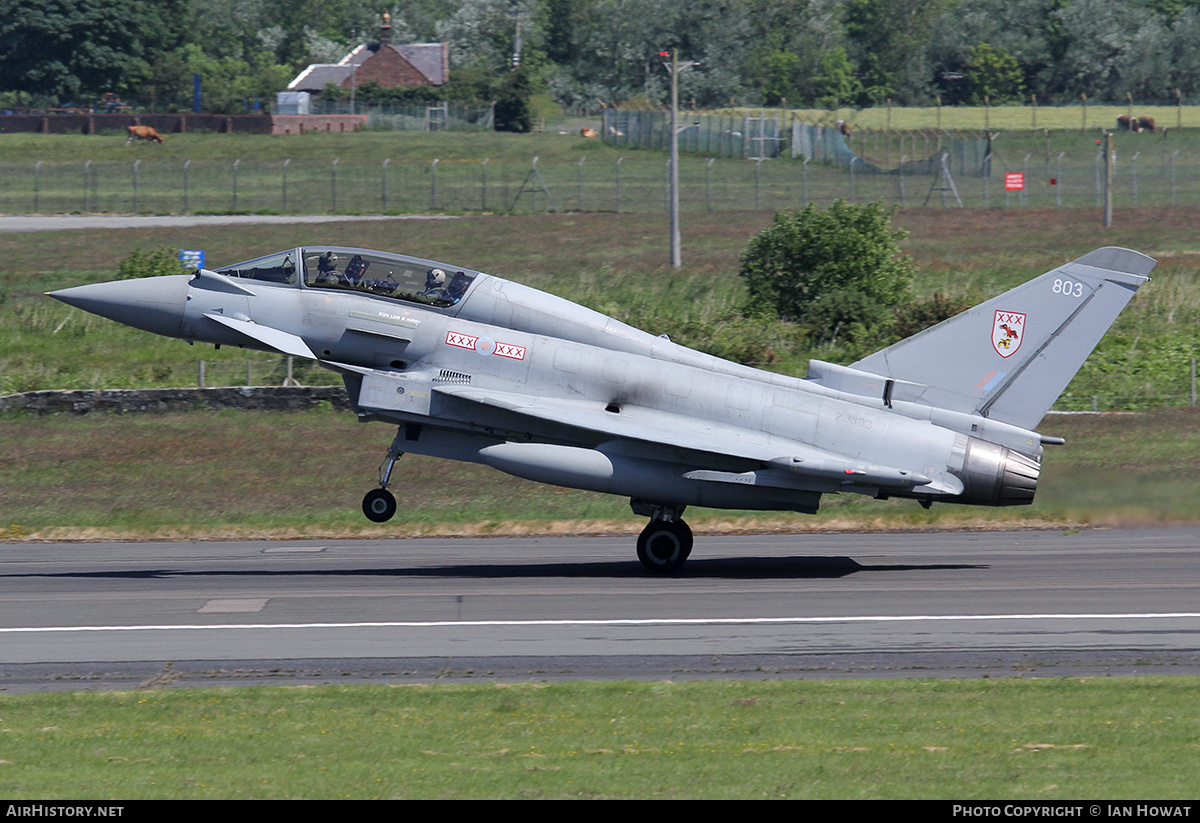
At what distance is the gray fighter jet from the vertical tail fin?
23 millimetres

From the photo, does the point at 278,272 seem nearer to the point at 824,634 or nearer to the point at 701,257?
the point at 824,634

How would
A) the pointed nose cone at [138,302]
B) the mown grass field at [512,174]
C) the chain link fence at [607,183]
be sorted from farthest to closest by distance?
the mown grass field at [512,174], the chain link fence at [607,183], the pointed nose cone at [138,302]

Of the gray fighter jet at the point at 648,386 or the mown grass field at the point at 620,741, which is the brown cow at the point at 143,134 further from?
the mown grass field at the point at 620,741

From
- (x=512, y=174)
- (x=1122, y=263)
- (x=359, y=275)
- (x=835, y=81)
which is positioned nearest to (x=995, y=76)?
(x=835, y=81)

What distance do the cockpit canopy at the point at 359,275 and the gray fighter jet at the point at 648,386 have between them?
0.03m

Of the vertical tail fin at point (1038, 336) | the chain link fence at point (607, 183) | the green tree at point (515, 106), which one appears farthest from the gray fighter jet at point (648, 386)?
the green tree at point (515, 106)

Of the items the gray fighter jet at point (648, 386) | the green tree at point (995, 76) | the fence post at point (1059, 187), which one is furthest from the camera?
the green tree at point (995, 76)

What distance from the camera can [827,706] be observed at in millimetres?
12117

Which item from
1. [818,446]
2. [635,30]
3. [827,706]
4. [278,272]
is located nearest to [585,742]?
[827,706]

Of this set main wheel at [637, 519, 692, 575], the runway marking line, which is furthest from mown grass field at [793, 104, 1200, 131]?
the runway marking line

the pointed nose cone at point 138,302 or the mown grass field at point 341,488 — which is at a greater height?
the pointed nose cone at point 138,302

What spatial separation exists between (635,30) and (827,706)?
139440mm

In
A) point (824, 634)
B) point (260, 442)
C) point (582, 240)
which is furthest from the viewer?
point (582, 240)

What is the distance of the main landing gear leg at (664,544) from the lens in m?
19.1
